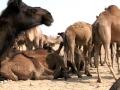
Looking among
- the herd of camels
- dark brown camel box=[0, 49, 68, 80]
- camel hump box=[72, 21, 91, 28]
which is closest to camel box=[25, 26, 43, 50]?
the herd of camels

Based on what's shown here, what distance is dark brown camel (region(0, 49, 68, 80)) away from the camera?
14836 millimetres

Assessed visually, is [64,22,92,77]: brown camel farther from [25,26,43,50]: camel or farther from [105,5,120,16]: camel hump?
[25,26,43,50]: camel

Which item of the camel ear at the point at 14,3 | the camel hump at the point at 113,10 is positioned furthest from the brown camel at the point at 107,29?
the camel ear at the point at 14,3

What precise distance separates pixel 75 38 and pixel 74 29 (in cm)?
36

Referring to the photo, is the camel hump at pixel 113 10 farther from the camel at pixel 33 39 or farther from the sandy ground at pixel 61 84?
the camel at pixel 33 39

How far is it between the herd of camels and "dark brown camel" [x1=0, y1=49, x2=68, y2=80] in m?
0.45

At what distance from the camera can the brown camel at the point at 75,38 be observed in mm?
16444

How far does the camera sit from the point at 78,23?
18.8 m

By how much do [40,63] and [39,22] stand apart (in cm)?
622

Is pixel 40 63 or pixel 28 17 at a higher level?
pixel 28 17

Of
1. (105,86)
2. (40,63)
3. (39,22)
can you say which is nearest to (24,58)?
(40,63)

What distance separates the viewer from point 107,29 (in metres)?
14.0

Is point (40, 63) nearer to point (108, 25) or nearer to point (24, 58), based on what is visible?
point (24, 58)

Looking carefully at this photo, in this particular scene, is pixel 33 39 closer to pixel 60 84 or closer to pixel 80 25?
pixel 80 25
